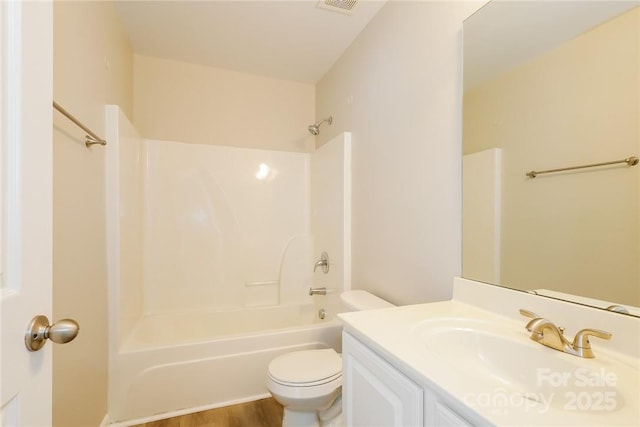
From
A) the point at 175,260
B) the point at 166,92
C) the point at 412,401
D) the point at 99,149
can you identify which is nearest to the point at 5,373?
the point at 412,401

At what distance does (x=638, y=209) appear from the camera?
0.73 meters

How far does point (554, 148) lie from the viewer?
3.01ft

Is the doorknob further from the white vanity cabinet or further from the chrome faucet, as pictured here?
the chrome faucet

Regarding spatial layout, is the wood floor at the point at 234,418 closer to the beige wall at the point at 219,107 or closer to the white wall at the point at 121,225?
the white wall at the point at 121,225

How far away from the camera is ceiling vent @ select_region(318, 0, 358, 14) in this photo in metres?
1.72

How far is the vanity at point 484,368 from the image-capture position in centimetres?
55

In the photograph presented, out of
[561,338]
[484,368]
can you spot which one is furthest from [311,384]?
[561,338]

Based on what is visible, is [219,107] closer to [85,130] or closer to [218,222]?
[218,222]

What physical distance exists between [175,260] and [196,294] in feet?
1.13

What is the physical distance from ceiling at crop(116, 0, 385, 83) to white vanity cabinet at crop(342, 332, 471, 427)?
75.1 inches

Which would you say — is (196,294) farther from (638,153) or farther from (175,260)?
(638,153)

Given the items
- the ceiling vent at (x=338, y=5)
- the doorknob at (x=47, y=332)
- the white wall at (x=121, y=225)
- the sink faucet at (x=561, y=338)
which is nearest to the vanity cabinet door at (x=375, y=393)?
the sink faucet at (x=561, y=338)

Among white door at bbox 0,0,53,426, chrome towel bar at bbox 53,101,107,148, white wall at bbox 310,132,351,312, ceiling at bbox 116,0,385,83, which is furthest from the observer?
white wall at bbox 310,132,351,312

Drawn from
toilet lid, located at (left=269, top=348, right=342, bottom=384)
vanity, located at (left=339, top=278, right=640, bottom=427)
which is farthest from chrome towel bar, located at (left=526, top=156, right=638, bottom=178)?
toilet lid, located at (left=269, top=348, right=342, bottom=384)
